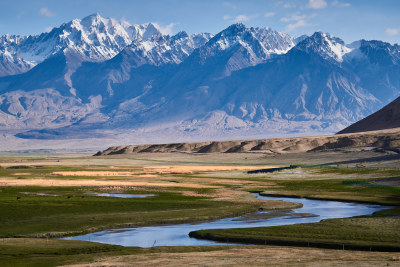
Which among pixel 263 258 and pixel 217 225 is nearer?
pixel 263 258

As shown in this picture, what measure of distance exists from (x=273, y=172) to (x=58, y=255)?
94.4 metres

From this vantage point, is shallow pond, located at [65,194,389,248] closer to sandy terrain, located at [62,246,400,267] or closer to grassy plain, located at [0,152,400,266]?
grassy plain, located at [0,152,400,266]

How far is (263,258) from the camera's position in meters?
37.5

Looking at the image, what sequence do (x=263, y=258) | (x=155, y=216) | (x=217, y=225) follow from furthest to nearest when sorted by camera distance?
(x=155, y=216), (x=217, y=225), (x=263, y=258)

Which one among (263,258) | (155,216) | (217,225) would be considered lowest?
(263,258)

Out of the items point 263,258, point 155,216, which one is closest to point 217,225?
point 155,216

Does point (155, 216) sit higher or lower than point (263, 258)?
higher

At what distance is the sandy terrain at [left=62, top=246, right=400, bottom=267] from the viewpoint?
3562cm

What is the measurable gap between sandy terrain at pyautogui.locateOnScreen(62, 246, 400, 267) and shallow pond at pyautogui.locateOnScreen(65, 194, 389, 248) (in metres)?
5.45

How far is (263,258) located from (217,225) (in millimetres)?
15847

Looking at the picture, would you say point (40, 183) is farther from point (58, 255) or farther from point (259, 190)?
point (58, 255)

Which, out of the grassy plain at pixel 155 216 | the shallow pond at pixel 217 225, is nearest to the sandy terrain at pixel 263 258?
the grassy plain at pixel 155 216

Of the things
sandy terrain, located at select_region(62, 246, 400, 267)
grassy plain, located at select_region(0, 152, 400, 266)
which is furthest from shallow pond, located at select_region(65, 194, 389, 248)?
sandy terrain, located at select_region(62, 246, 400, 267)

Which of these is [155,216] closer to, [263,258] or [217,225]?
[217,225]
